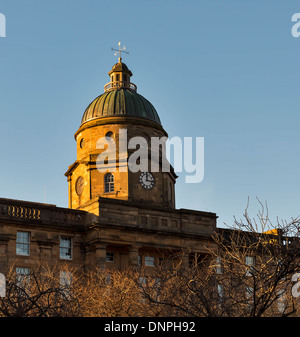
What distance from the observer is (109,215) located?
44.7 m

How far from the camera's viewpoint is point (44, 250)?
43.3 meters

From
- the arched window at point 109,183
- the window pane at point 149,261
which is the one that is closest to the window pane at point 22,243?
the window pane at point 149,261

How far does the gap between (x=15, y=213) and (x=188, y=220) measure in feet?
43.2

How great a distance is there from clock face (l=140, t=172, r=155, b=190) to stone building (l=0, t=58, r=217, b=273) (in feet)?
0.28

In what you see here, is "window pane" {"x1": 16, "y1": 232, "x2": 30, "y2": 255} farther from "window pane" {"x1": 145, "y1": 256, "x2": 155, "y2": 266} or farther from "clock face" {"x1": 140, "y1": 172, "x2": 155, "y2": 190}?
"clock face" {"x1": 140, "y1": 172, "x2": 155, "y2": 190}

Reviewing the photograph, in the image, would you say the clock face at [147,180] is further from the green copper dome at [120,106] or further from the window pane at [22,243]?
the window pane at [22,243]

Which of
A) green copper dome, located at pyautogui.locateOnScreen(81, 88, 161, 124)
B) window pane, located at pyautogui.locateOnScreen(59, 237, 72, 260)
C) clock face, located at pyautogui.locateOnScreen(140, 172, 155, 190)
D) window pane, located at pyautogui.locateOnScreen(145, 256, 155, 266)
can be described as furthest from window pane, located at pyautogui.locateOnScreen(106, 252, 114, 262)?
green copper dome, located at pyautogui.locateOnScreen(81, 88, 161, 124)

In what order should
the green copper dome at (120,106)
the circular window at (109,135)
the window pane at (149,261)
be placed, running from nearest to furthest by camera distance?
the window pane at (149,261) < the circular window at (109,135) < the green copper dome at (120,106)

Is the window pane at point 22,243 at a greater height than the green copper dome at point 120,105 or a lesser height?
lesser

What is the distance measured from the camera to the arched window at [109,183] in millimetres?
53594

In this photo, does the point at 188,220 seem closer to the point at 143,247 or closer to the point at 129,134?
the point at 143,247
